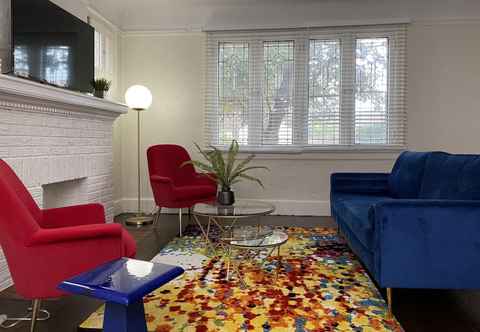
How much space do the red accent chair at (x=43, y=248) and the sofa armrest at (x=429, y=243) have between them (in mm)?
1432

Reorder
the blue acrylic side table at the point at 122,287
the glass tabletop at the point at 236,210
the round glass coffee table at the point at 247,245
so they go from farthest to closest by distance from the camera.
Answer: the glass tabletop at the point at 236,210 → the round glass coffee table at the point at 247,245 → the blue acrylic side table at the point at 122,287

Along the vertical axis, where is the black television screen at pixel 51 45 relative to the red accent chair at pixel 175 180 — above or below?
above

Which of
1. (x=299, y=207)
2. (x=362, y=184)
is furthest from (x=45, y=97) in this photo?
(x=299, y=207)

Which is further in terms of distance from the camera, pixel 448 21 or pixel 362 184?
pixel 448 21

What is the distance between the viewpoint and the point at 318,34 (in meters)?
4.89

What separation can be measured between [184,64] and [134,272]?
4.00 m

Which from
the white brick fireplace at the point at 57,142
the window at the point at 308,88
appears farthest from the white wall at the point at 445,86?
the white brick fireplace at the point at 57,142

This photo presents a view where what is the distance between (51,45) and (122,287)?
101 inches

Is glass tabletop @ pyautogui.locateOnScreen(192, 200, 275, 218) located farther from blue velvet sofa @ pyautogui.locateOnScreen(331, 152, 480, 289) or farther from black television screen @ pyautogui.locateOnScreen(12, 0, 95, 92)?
black television screen @ pyautogui.locateOnScreen(12, 0, 95, 92)

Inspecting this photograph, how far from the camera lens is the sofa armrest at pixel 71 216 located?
2.26m

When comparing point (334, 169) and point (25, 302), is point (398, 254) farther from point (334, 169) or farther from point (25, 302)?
point (334, 169)

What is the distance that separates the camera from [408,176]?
3420mm

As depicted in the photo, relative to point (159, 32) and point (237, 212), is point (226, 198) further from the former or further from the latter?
point (159, 32)

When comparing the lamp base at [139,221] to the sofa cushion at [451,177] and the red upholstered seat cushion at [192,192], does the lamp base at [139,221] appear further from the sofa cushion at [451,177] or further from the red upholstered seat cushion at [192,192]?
the sofa cushion at [451,177]
